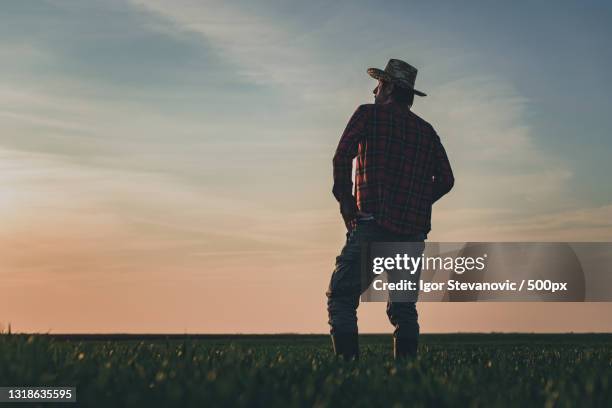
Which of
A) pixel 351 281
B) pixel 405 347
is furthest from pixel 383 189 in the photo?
pixel 405 347

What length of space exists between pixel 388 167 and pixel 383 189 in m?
0.28

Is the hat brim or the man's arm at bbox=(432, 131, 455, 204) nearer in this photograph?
the hat brim

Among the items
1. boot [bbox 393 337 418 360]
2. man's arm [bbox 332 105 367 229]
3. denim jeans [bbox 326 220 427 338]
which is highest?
man's arm [bbox 332 105 367 229]

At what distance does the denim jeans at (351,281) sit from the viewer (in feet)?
A: 26.8

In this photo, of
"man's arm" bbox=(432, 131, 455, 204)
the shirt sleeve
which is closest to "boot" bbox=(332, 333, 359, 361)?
the shirt sleeve

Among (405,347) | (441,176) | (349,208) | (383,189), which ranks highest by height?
(441,176)

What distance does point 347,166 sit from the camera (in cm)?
807

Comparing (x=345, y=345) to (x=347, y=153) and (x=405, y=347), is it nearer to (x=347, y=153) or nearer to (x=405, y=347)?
(x=405, y=347)

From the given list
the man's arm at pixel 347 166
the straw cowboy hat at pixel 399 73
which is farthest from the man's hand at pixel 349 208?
the straw cowboy hat at pixel 399 73

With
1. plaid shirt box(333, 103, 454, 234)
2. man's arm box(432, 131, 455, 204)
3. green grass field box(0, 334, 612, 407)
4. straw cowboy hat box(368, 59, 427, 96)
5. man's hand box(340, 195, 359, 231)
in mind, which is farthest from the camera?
man's arm box(432, 131, 455, 204)

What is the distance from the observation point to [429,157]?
29.1 feet

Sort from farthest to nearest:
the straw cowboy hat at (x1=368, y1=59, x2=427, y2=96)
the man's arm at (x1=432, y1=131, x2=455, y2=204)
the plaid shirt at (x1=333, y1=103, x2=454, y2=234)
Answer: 1. the man's arm at (x1=432, y1=131, x2=455, y2=204)
2. the straw cowboy hat at (x1=368, y1=59, x2=427, y2=96)
3. the plaid shirt at (x1=333, y1=103, x2=454, y2=234)

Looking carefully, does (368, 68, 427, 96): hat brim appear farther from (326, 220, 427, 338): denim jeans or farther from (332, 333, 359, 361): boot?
(332, 333, 359, 361): boot

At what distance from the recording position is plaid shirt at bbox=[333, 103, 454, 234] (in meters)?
8.16
